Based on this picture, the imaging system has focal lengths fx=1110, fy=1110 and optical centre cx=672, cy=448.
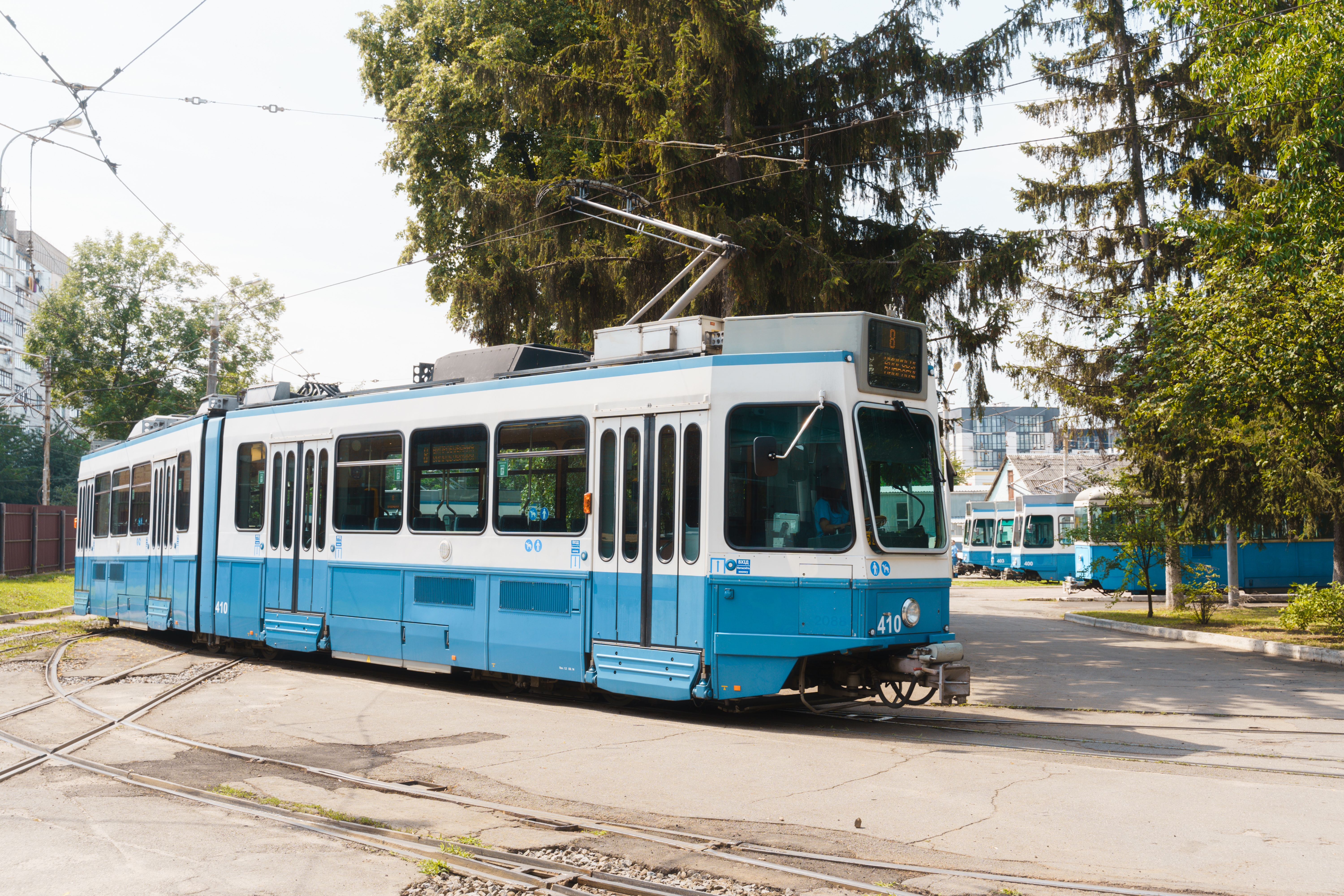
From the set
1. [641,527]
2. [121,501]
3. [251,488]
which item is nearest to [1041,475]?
[121,501]

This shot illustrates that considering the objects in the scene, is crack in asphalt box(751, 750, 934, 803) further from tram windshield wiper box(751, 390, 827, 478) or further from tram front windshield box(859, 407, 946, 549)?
tram windshield wiper box(751, 390, 827, 478)

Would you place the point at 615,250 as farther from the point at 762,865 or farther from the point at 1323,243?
the point at 762,865

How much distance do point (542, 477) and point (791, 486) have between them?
286cm

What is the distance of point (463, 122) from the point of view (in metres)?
22.9

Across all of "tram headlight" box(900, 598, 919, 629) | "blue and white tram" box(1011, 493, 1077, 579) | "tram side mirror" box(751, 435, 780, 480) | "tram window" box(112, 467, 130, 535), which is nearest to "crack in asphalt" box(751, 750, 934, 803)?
"tram headlight" box(900, 598, 919, 629)

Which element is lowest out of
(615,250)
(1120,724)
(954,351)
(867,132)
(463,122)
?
(1120,724)

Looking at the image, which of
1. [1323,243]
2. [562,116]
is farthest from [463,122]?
[1323,243]

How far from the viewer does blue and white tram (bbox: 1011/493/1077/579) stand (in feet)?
130

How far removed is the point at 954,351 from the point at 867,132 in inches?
145

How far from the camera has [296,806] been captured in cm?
673

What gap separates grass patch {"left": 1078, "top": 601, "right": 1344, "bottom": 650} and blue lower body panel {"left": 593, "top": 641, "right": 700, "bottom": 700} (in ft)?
37.8

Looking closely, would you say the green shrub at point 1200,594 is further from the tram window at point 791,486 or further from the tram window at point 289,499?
the tram window at point 289,499

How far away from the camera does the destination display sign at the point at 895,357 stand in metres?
9.66

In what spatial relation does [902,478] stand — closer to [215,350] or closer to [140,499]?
[140,499]
